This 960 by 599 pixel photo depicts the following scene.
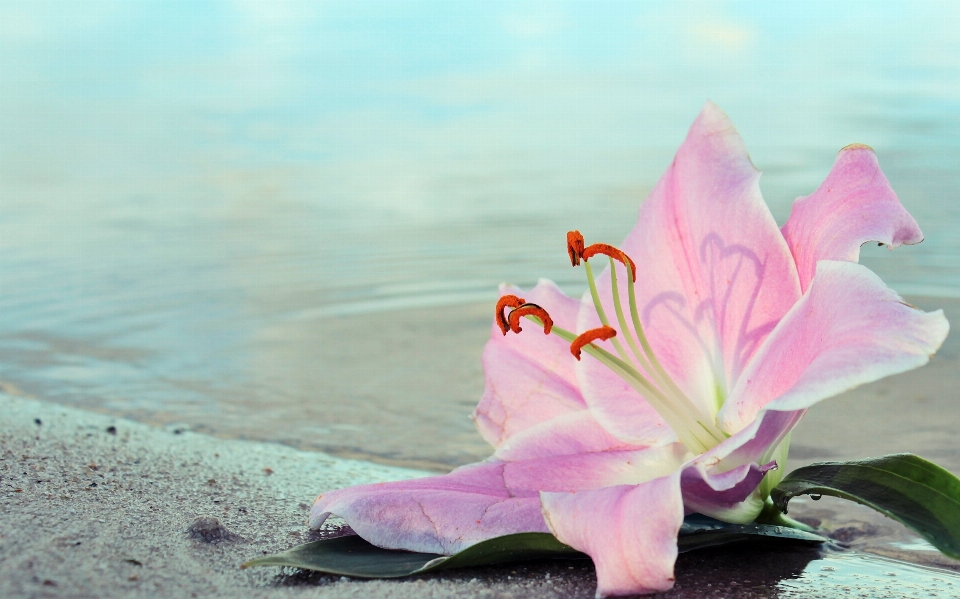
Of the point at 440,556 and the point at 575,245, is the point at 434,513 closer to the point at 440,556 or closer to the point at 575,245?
the point at 440,556

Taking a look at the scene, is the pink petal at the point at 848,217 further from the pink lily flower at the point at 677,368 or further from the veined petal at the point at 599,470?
the veined petal at the point at 599,470

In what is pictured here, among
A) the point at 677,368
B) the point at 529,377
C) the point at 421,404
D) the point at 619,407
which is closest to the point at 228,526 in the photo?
the point at 529,377

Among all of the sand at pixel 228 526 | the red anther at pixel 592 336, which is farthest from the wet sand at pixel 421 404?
the red anther at pixel 592 336

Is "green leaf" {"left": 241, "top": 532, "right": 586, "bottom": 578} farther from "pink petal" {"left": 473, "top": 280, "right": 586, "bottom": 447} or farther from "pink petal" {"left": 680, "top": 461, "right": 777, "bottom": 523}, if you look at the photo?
"pink petal" {"left": 473, "top": 280, "right": 586, "bottom": 447}

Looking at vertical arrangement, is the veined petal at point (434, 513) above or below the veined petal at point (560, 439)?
below

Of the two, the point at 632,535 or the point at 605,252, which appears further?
the point at 605,252

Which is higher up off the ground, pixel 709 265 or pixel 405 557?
pixel 709 265

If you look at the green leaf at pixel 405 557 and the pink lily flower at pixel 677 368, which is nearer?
the pink lily flower at pixel 677 368

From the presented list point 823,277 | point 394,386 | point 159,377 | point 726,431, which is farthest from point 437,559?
point 159,377
